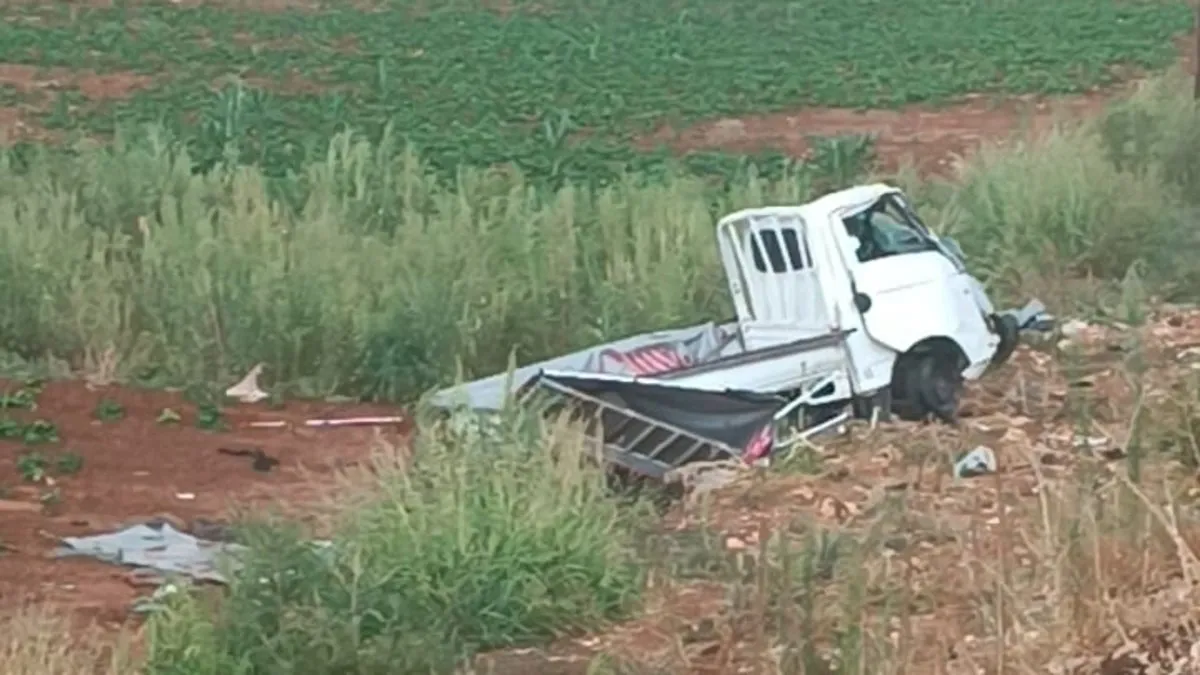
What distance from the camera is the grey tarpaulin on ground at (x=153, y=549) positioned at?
7344mm

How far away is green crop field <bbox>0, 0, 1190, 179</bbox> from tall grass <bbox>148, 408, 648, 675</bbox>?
9.69m

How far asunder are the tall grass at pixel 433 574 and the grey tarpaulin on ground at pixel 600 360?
0.81 meters

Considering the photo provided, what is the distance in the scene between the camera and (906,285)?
31.8 feet

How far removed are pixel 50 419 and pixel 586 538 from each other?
358cm

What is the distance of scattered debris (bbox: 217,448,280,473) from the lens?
8.98 metres

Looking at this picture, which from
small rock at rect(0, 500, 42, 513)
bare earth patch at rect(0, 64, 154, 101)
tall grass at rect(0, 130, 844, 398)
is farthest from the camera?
bare earth patch at rect(0, 64, 154, 101)

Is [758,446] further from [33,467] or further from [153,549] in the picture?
[33,467]

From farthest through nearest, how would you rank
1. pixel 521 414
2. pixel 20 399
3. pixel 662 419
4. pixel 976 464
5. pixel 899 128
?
1. pixel 899 128
2. pixel 20 399
3. pixel 662 419
4. pixel 976 464
5. pixel 521 414

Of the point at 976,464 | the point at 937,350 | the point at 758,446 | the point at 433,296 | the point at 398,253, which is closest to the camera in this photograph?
the point at 976,464

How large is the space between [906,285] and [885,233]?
303mm

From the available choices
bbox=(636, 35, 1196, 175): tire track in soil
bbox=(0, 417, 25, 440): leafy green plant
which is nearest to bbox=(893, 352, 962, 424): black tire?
bbox=(0, 417, 25, 440): leafy green plant

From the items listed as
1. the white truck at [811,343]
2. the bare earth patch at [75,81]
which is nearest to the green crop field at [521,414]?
the white truck at [811,343]

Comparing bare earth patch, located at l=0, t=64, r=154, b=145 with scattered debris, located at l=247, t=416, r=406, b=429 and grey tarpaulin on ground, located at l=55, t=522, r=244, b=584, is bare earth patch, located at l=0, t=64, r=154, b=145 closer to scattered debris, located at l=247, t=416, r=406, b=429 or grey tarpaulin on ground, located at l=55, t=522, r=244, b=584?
scattered debris, located at l=247, t=416, r=406, b=429

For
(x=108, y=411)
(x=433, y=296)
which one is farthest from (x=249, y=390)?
(x=433, y=296)
